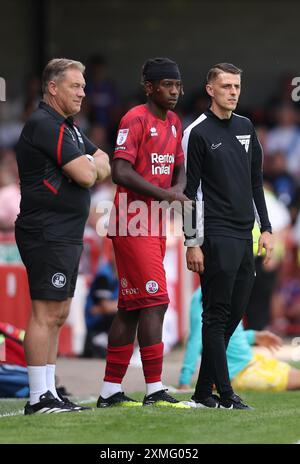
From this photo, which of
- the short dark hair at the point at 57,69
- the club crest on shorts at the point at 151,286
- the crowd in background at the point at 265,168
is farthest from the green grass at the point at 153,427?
the crowd in background at the point at 265,168

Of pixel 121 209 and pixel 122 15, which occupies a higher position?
pixel 122 15

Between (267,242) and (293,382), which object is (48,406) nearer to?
(267,242)

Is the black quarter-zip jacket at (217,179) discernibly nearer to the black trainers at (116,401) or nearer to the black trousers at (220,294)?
the black trousers at (220,294)

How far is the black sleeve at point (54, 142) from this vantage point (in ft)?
23.3

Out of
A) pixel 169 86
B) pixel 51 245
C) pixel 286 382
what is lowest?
pixel 286 382

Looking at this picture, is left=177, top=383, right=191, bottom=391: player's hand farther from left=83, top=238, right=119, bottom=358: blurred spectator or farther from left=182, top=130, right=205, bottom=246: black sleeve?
left=83, top=238, right=119, bottom=358: blurred spectator

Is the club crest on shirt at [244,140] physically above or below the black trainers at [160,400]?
above

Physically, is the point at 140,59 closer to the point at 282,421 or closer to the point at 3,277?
the point at 3,277

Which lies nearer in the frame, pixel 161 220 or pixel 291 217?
pixel 161 220

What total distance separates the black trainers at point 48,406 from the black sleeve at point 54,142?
1.40 m

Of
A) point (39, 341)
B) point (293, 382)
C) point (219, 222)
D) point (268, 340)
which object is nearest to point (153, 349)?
point (39, 341)
